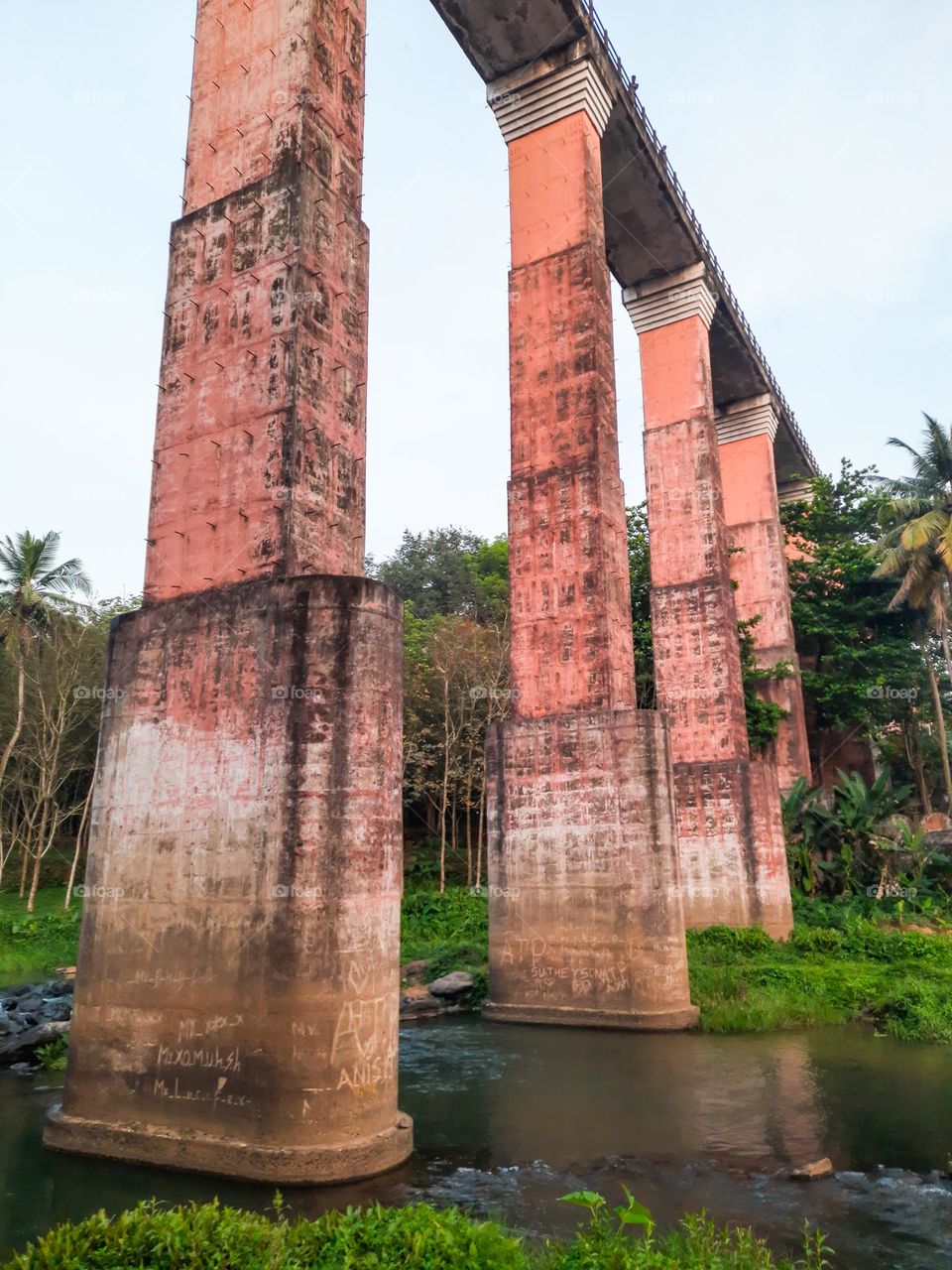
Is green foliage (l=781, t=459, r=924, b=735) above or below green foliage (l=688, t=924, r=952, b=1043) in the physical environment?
above


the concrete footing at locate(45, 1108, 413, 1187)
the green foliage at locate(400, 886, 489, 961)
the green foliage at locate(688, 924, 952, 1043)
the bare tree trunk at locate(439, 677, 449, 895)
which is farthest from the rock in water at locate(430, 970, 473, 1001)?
the bare tree trunk at locate(439, 677, 449, 895)

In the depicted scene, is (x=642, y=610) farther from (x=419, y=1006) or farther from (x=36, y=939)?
(x=36, y=939)

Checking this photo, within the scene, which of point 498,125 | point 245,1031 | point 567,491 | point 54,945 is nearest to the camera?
point 245,1031

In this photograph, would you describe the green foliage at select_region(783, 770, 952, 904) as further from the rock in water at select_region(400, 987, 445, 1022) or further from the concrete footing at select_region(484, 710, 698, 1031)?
the rock in water at select_region(400, 987, 445, 1022)

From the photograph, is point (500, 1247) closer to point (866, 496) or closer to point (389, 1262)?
point (389, 1262)

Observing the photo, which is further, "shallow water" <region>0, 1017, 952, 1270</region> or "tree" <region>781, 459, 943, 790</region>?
"tree" <region>781, 459, 943, 790</region>

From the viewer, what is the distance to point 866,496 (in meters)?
32.2

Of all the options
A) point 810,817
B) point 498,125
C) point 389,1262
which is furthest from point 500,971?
point 498,125

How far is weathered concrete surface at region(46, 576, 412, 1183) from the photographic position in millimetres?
7164

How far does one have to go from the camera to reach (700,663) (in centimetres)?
2062

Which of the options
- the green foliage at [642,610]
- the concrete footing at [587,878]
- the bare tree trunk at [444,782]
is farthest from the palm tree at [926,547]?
the concrete footing at [587,878]

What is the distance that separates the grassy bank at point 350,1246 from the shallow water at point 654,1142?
3.36 feet

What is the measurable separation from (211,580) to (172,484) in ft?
4.34

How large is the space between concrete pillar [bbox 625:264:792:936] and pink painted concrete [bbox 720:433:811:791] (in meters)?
5.40
